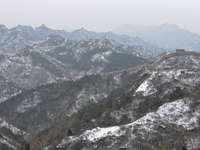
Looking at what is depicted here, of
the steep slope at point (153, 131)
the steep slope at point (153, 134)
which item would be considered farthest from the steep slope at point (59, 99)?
the steep slope at point (153, 134)

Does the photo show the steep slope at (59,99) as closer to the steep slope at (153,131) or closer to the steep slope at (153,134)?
the steep slope at (153,131)

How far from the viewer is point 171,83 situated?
219ft

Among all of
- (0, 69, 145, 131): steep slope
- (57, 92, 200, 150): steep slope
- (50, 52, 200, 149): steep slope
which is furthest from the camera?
(0, 69, 145, 131): steep slope

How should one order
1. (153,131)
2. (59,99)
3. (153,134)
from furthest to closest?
1. (59,99)
2. (153,131)
3. (153,134)

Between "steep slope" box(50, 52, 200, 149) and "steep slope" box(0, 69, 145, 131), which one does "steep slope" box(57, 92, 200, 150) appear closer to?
"steep slope" box(50, 52, 200, 149)

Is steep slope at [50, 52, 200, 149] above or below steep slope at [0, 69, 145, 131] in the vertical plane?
above

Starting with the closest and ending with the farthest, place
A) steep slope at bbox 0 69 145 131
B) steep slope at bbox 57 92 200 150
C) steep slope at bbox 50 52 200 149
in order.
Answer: steep slope at bbox 57 92 200 150
steep slope at bbox 50 52 200 149
steep slope at bbox 0 69 145 131

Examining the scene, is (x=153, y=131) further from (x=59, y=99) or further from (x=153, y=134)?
(x=59, y=99)

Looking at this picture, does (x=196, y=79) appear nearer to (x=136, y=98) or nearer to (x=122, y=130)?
(x=136, y=98)

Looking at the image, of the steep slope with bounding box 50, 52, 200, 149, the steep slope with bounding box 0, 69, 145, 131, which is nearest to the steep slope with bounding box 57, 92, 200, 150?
the steep slope with bounding box 50, 52, 200, 149

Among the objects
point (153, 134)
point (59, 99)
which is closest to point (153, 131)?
point (153, 134)

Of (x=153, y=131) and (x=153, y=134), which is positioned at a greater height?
(x=153, y=131)

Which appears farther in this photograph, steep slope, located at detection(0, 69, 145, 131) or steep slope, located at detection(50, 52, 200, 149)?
steep slope, located at detection(0, 69, 145, 131)

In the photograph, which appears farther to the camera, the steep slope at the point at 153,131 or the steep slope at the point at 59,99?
the steep slope at the point at 59,99
